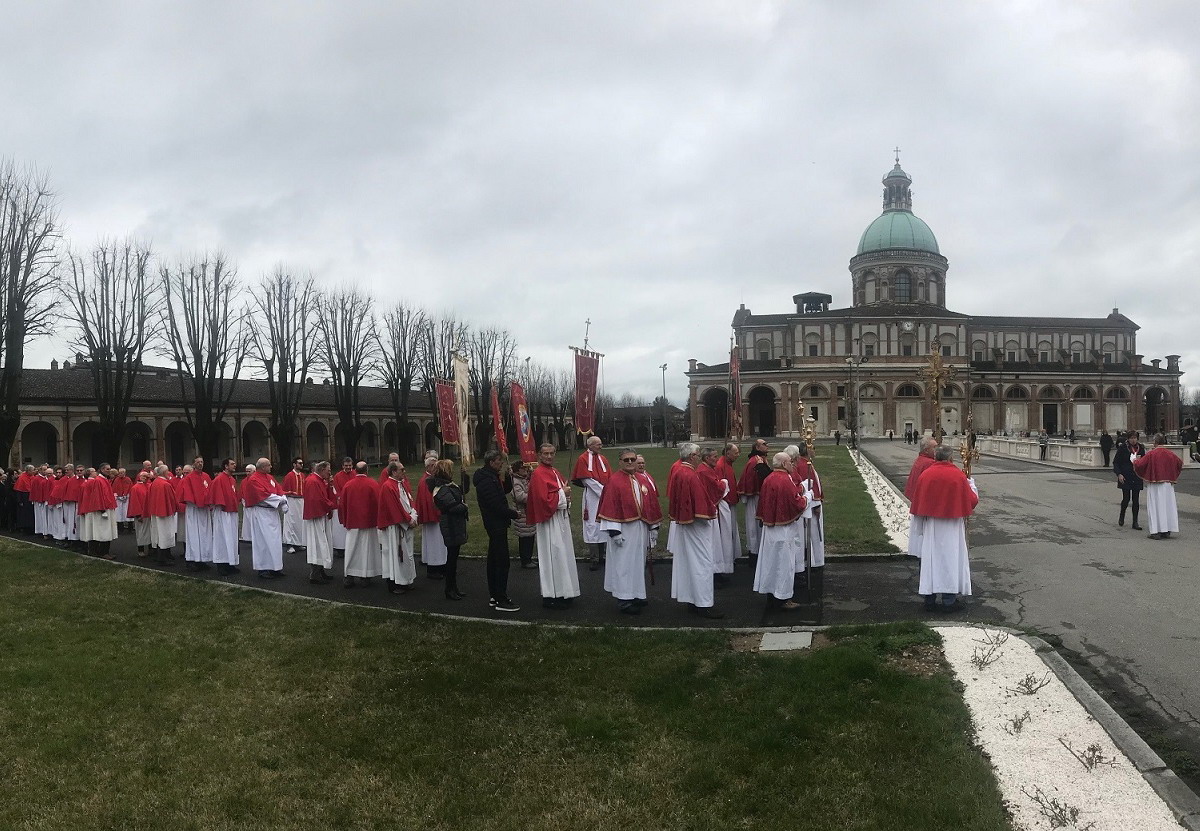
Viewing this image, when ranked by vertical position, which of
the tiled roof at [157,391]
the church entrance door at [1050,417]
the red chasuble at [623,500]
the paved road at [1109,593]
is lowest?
the paved road at [1109,593]

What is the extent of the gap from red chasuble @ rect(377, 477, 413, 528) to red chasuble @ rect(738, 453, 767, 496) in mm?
4801

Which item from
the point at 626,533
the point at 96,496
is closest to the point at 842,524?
the point at 626,533

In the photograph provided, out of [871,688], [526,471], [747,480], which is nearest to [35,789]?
[871,688]

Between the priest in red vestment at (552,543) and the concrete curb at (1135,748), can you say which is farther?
the priest in red vestment at (552,543)

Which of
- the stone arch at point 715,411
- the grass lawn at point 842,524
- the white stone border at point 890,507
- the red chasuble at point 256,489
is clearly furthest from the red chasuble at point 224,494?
the stone arch at point 715,411

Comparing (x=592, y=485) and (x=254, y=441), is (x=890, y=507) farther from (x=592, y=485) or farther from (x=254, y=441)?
(x=254, y=441)

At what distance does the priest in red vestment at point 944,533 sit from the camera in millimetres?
8250

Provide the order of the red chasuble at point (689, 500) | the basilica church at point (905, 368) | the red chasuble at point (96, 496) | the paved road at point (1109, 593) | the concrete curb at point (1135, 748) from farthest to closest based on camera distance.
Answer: the basilica church at point (905, 368), the red chasuble at point (96, 496), the red chasuble at point (689, 500), the paved road at point (1109, 593), the concrete curb at point (1135, 748)

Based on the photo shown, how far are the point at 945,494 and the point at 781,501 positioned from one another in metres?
1.74

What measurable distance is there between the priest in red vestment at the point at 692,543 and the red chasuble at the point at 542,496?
1.42 m

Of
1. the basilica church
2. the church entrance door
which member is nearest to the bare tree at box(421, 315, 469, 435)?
the basilica church

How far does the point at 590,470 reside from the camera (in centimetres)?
1151

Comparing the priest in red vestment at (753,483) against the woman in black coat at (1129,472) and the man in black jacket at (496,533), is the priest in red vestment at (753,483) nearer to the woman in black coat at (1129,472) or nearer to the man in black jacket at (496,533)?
the man in black jacket at (496,533)

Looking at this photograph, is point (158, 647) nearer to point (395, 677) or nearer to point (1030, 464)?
point (395, 677)
